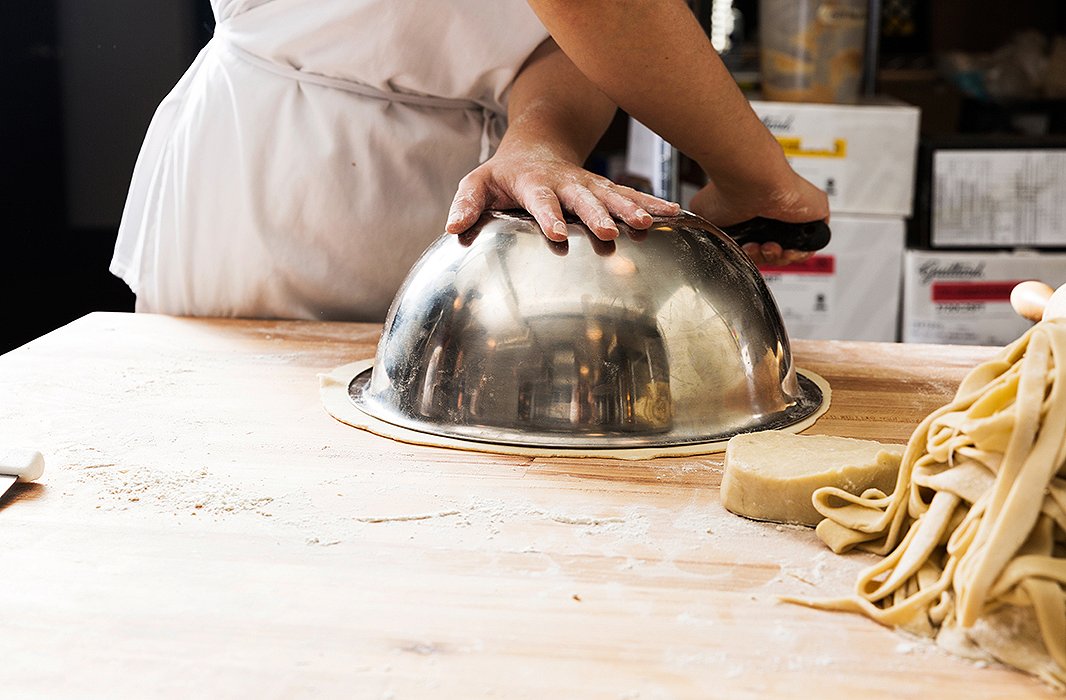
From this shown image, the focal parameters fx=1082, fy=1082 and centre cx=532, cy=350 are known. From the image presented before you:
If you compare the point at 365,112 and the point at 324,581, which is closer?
the point at 324,581

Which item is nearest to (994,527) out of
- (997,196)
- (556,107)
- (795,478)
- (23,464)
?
(795,478)

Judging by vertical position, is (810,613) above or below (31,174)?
below

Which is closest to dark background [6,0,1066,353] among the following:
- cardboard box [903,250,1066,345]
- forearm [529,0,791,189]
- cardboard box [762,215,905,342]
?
cardboard box [762,215,905,342]

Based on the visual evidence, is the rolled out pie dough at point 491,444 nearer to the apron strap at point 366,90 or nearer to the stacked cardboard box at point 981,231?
the apron strap at point 366,90

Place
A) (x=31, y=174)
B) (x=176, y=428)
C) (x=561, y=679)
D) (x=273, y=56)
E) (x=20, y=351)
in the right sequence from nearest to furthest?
(x=561, y=679) < (x=176, y=428) < (x=20, y=351) < (x=273, y=56) < (x=31, y=174)

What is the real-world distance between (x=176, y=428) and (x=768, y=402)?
18.2 inches

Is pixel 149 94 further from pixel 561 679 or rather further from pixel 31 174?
pixel 561 679

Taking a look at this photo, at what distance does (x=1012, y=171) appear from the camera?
6.86ft

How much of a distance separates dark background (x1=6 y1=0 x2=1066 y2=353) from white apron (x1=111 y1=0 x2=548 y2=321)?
957 mm

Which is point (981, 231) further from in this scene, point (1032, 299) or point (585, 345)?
point (585, 345)

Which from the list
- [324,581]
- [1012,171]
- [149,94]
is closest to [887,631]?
[324,581]

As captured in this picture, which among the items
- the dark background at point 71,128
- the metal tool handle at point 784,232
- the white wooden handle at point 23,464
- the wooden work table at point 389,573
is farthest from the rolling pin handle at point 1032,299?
the dark background at point 71,128

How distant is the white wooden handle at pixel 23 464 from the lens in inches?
27.4

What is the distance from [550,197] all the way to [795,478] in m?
0.32
